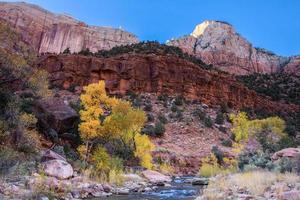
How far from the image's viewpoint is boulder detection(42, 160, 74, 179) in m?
19.5

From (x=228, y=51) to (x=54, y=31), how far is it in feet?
170

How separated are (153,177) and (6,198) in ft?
48.8

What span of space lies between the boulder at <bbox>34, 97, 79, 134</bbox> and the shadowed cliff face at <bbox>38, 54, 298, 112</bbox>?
36431mm

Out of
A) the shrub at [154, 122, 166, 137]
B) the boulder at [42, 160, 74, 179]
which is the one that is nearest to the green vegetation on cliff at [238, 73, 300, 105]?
the shrub at [154, 122, 166, 137]

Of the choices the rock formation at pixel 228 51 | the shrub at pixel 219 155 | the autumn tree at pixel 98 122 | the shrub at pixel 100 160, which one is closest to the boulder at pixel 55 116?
the autumn tree at pixel 98 122

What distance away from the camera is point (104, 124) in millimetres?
27672

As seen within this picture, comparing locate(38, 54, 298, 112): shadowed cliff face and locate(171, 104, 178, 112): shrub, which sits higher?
locate(38, 54, 298, 112): shadowed cliff face

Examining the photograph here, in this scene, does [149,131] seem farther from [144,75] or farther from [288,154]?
[288,154]

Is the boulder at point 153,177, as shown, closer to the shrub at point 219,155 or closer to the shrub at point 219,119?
the shrub at point 219,155

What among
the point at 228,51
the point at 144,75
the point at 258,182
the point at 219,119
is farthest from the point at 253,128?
the point at 228,51

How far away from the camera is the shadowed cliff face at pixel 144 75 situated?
6631cm

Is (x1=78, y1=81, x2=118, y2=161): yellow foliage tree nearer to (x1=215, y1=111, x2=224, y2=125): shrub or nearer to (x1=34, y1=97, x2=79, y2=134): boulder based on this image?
(x1=34, y1=97, x2=79, y2=134): boulder

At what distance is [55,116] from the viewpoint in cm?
2738

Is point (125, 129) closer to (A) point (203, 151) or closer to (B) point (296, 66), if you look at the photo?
(A) point (203, 151)
